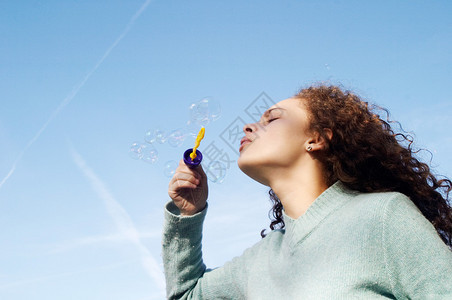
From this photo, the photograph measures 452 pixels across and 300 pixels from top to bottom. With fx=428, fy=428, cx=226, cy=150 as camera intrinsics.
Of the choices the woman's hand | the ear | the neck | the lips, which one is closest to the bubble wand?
the woman's hand

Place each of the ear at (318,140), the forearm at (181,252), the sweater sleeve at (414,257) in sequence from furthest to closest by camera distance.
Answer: the forearm at (181,252) → the ear at (318,140) → the sweater sleeve at (414,257)

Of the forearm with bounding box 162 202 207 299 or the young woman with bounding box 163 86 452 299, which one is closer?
the young woman with bounding box 163 86 452 299

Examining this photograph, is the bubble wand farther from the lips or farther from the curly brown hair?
the curly brown hair

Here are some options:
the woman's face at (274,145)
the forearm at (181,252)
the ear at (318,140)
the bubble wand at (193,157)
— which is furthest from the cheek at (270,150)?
the forearm at (181,252)

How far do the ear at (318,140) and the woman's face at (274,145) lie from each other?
18mm

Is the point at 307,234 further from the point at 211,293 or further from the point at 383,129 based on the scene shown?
the point at 383,129

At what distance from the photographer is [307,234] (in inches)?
86.9

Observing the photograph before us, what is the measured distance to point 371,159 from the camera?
2.46 m

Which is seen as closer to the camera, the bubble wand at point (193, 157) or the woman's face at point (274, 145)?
the woman's face at point (274, 145)

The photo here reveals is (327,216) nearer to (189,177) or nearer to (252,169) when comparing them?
(252,169)

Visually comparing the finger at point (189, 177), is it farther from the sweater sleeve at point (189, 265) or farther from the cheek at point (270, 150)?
the cheek at point (270, 150)

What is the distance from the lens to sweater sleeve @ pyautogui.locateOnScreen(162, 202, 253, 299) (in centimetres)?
254

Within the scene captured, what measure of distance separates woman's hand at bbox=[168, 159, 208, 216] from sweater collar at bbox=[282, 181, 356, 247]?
61 cm

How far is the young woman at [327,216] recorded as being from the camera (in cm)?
180
